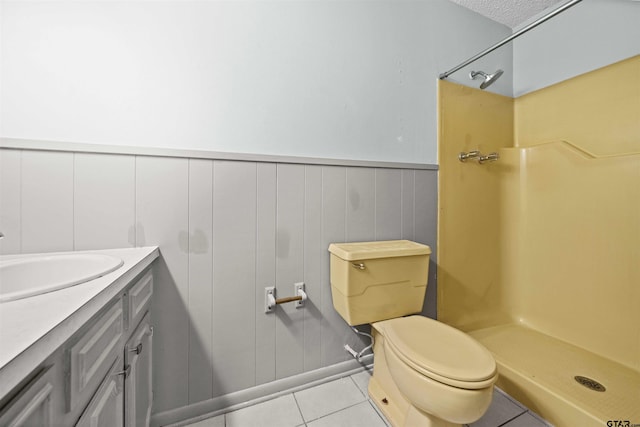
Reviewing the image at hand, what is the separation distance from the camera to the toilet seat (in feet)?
2.55

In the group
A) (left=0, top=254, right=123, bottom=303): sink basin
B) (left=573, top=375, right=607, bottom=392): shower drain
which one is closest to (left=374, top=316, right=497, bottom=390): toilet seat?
(left=573, top=375, right=607, bottom=392): shower drain

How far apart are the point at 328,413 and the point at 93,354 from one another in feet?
3.25

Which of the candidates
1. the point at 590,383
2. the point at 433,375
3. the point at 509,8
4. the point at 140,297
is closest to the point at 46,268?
the point at 140,297

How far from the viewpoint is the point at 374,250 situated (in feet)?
3.74

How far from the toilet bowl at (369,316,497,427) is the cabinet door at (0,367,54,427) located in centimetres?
92

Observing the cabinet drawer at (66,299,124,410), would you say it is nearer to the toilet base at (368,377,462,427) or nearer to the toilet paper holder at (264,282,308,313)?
the toilet paper holder at (264,282,308,313)

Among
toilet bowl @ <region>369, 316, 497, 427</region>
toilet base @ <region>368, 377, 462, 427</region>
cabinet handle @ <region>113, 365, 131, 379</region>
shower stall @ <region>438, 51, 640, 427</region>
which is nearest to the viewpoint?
cabinet handle @ <region>113, 365, 131, 379</region>

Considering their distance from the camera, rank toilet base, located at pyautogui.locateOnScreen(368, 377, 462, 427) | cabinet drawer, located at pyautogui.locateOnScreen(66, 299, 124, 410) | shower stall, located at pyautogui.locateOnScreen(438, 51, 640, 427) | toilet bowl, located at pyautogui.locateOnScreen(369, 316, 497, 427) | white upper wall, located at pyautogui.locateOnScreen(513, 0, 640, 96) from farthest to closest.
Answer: white upper wall, located at pyautogui.locateOnScreen(513, 0, 640, 96) → shower stall, located at pyautogui.locateOnScreen(438, 51, 640, 427) → toilet base, located at pyautogui.locateOnScreen(368, 377, 462, 427) → toilet bowl, located at pyautogui.locateOnScreen(369, 316, 497, 427) → cabinet drawer, located at pyautogui.locateOnScreen(66, 299, 124, 410)

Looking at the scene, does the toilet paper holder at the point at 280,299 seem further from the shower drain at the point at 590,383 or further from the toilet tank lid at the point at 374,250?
the shower drain at the point at 590,383

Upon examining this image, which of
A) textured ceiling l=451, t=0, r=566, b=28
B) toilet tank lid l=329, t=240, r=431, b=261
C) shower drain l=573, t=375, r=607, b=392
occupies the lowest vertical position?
shower drain l=573, t=375, r=607, b=392

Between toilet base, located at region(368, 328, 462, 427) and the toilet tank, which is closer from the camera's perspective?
toilet base, located at region(368, 328, 462, 427)

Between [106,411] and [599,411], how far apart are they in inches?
66.8

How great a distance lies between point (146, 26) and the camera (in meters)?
0.97

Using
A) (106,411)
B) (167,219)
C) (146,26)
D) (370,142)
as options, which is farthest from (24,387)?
(370,142)
